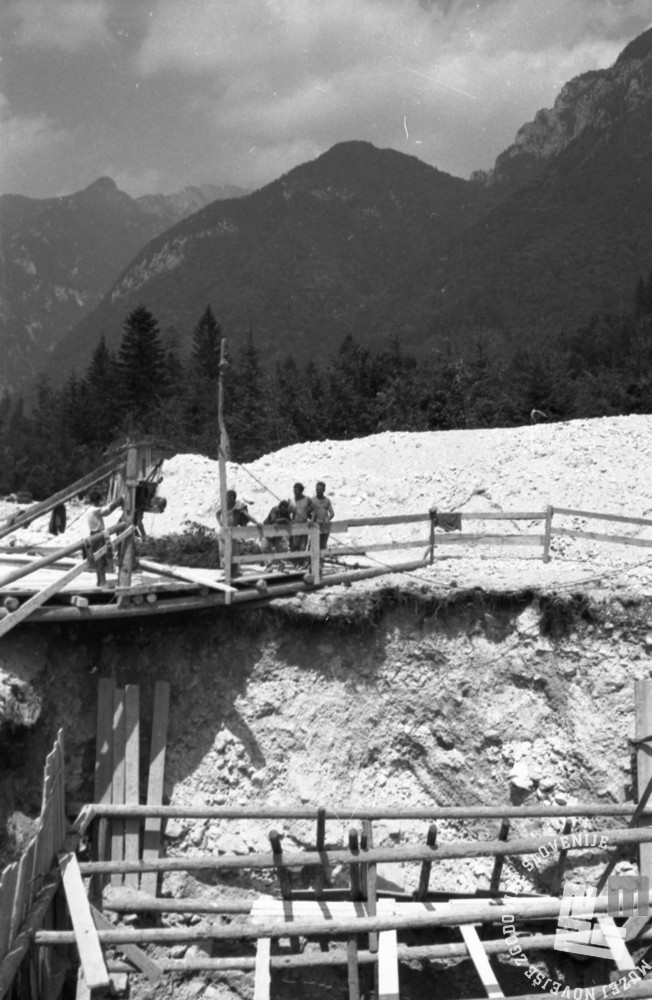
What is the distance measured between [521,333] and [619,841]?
211 feet

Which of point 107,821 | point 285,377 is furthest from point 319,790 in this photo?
point 285,377

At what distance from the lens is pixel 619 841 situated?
11.5m

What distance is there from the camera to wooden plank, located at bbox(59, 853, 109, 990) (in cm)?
991

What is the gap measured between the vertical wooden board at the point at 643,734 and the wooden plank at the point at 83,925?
267 inches

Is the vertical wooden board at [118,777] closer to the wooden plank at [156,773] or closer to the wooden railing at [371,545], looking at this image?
the wooden plank at [156,773]

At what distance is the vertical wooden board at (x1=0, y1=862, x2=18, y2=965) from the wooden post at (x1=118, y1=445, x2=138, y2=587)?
4270 mm

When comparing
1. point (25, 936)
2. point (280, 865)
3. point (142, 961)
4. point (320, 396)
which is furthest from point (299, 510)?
point (320, 396)

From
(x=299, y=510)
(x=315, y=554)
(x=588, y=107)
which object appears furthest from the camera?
(x=588, y=107)

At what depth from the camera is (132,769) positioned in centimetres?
1273

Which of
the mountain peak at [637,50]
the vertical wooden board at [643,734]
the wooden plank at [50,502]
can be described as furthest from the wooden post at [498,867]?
the mountain peak at [637,50]

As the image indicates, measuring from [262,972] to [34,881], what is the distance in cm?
281

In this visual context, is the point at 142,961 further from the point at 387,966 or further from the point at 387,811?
the point at 387,811

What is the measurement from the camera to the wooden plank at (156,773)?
12398 mm

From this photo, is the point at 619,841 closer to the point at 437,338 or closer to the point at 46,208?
the point at 437,338
